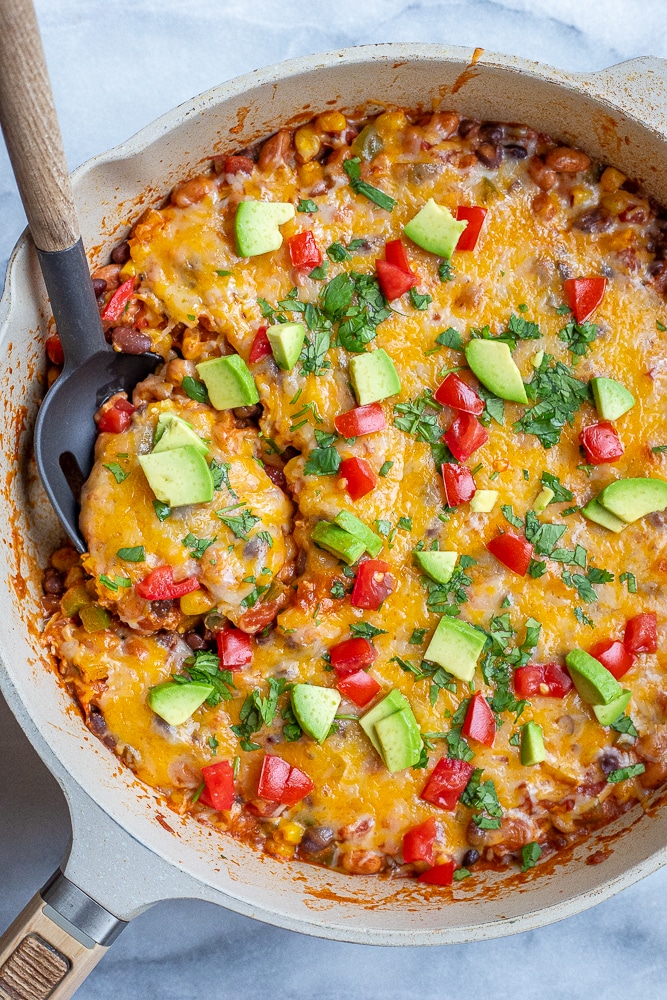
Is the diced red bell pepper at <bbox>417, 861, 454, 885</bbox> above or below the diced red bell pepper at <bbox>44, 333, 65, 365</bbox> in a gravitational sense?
below

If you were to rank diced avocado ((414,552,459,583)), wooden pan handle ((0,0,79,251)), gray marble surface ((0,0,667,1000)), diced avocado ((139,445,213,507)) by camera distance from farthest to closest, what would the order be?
gray marble surface ((0,0,667,1000)) < diced avocado ((414,552,459,583)) < diced avocado ((139,445,213,507)) < wooden pan handle ((0,0,79,251))

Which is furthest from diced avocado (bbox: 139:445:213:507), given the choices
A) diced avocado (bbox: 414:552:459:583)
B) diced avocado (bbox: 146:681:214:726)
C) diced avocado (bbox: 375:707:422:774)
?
diced avocado (bbox: 375:707:422:774)

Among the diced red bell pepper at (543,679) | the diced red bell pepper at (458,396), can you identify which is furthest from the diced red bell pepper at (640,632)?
the diced red bell pepper at (458,396)

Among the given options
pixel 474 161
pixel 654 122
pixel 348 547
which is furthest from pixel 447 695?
pixel 654 122

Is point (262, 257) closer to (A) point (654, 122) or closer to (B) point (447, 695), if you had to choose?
(A) point (654, 122)

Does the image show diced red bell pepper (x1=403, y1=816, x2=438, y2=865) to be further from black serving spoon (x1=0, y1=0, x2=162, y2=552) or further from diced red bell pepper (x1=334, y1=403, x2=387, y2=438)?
black serving spoon (x1=0, y1=0, x2=162, y2=552)

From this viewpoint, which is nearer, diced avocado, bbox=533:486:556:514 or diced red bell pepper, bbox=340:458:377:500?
diced red bell pepper, bbox=340:458:377:500

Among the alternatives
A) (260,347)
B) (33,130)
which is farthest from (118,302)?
(33,130)
